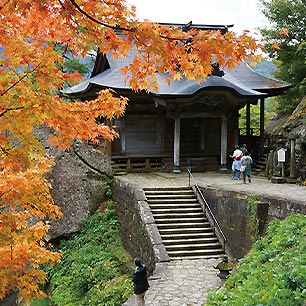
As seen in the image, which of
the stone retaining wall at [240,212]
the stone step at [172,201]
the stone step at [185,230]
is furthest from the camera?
the stone step at [172,201]

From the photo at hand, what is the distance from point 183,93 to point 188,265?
9.40 meters

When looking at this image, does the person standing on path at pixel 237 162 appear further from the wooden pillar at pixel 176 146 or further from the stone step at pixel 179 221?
the stone step at pixel 179 221

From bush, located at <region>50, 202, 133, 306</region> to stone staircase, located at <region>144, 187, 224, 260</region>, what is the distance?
5.82 feet

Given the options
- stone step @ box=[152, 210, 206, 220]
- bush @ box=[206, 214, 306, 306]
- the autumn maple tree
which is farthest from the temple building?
the autumn maple tree

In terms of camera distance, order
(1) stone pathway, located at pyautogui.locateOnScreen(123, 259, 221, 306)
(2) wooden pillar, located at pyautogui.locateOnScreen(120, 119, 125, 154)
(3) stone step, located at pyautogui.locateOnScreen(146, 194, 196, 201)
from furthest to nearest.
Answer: (2) wooden pillar, located at pyautogui.locateOnScreen(120, 119, 125, 154) → (3) stone step, located at pyautogui.locateOnScreen(146, 194, 196, 201) → (1) stone pathway, located at pyautogui.locateOnScreen(123, 259, 221, 306)

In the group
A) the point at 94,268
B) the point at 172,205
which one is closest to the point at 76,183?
the point at 94,268

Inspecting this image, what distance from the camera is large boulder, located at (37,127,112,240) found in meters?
18.2

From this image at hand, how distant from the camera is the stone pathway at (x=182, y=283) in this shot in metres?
9.36

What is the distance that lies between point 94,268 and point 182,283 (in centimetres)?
523

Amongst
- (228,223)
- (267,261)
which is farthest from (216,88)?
(267,261)

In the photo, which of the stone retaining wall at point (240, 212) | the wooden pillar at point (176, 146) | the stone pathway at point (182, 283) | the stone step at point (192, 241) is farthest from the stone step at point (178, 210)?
the wooden pillar at point (176, 146)

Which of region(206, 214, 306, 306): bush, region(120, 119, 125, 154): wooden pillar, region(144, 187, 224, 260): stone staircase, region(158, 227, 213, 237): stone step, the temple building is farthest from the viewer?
region(120, 119, 125, 154): wooden pillar

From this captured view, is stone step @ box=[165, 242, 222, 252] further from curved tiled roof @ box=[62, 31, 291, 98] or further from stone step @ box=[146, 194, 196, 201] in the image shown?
curved tiled roof @ box=[62, 31, 291, 98]

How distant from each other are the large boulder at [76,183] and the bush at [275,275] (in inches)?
389
